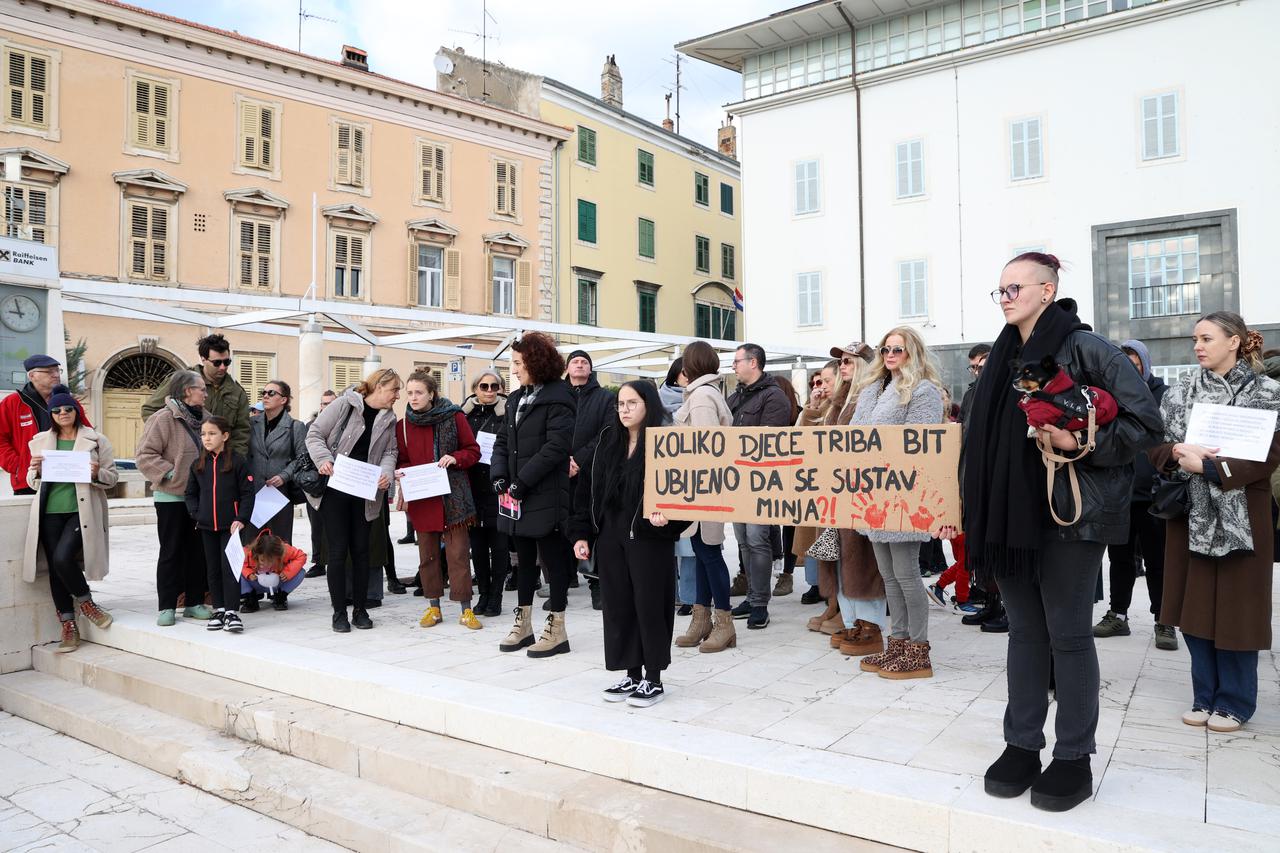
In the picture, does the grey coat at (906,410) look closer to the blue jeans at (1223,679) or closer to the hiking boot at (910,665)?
the hiking boot at (910,665)

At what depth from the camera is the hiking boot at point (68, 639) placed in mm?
6645

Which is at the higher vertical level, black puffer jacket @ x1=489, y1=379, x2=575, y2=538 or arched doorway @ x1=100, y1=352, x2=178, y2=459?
arched doorway @ x1=100, y1=352, x2=178, y2=459

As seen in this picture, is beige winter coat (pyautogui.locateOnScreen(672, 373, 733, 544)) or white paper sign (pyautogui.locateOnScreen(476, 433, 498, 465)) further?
white paper sign (pyautogui.locateOnScreen(476, 433, 498, 465))

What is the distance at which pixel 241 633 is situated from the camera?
640 centimetres

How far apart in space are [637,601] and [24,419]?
4839 mm

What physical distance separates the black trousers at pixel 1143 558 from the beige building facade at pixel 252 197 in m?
13.0

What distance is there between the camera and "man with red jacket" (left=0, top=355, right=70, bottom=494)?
6.50 metres

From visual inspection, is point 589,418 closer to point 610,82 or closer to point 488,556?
point 488,556

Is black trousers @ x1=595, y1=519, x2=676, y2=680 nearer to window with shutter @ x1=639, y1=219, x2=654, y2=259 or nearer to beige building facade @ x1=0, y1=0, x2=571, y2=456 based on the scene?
beige building facade @ x1=0, y1=0, x2=571, y2=456

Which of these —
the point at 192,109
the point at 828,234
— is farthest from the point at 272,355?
the point at 828,234

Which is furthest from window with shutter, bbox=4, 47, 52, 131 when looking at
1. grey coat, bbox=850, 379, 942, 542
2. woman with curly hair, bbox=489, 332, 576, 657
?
grey coat, bbox=850, 379, 942, 542

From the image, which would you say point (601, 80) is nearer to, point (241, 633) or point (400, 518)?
point (400, 518)

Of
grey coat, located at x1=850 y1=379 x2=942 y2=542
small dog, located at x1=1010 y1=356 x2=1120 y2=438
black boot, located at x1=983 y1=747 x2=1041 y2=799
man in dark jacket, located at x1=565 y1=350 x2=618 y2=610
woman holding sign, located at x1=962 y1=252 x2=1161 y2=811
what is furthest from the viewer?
man in dark jacket, located at x1=565 y1=350 x2=618 y2=610

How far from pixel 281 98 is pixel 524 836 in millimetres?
24211
